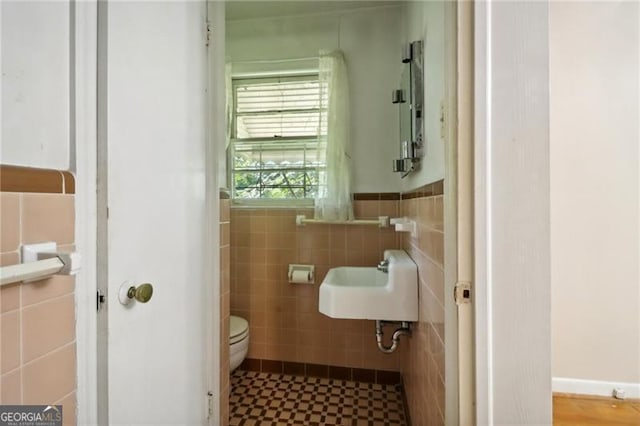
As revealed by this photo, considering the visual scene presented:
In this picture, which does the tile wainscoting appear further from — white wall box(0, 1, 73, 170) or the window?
the window

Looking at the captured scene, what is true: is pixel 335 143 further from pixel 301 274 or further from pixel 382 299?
pixel 382 299

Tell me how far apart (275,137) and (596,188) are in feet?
6.26

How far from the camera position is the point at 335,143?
194cm

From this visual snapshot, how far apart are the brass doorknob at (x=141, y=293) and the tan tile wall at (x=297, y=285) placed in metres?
1.30

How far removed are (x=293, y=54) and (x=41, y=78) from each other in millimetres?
1782

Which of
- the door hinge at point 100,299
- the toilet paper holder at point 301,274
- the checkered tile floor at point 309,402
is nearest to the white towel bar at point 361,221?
the toilet paper holder at point 301,274

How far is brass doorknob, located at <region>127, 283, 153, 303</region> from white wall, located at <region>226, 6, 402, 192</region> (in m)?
1.49

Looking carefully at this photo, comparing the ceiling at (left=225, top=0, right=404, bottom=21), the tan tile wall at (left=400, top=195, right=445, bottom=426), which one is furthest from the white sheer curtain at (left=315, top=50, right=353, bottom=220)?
the tan tile wall at (left=400, top=195, right=445, bottom=426)

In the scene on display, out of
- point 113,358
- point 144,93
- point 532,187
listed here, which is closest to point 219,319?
point 113,358

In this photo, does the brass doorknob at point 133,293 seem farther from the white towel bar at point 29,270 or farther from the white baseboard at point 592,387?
the white baseboard at point 592,387

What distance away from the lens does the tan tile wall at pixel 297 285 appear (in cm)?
199

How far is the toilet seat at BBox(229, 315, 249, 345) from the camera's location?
1685 millimetres

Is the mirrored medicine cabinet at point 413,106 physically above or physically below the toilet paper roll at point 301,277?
above

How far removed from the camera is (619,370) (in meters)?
1.50
